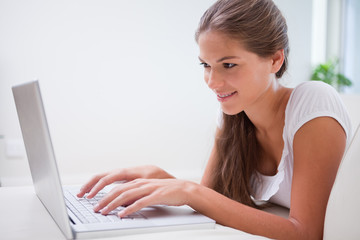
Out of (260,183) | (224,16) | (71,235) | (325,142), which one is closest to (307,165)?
(325,142)

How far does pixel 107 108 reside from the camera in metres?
3.67

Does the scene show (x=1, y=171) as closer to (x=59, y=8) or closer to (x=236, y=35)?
(x=59, y=8)

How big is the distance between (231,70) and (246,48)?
0.26 feet

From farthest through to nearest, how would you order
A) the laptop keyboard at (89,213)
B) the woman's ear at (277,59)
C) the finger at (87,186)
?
the woman's ear at (277,59)
the finger at (87,186)
the laptop keyboard at (89,213)

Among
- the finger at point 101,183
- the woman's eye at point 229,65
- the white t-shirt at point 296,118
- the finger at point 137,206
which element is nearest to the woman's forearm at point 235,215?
the finger at point 137,206

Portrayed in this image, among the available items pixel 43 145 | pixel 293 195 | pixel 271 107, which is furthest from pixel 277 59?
pixel 43 145

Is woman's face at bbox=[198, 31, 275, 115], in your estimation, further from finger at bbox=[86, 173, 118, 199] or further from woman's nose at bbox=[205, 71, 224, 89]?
finger at bbox=[86, 173, 118, 199]

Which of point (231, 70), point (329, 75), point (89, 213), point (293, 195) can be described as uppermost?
point (231, 70)

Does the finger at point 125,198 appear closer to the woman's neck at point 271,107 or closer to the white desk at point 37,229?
the white desk at point 37,229

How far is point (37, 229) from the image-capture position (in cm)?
78

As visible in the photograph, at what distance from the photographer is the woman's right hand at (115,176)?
1.01 meters

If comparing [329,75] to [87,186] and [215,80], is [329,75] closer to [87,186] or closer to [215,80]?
[215,80]

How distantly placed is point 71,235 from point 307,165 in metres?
0.64

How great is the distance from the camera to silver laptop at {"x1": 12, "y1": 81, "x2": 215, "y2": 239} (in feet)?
2.29
